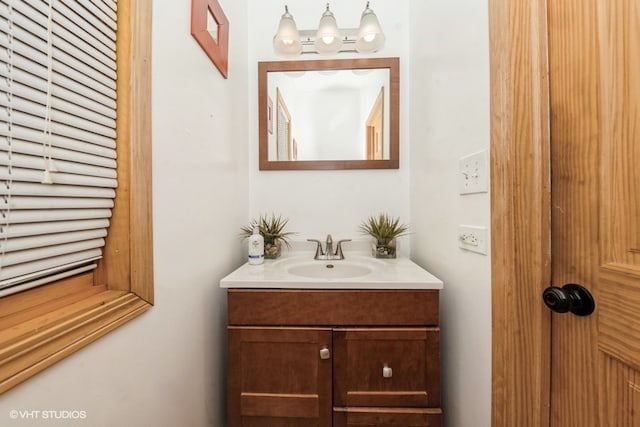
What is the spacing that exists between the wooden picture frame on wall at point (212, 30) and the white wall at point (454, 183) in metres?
0.82

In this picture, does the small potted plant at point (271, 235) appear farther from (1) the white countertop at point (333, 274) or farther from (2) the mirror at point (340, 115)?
(2) the mirror at point (340, 115)

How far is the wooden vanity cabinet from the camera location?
825 mm

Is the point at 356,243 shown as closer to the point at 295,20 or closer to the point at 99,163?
the point at 99,163

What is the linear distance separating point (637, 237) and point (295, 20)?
1541mm

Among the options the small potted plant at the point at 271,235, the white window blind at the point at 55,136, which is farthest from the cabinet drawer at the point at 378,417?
the white window blind at the point at 55,136

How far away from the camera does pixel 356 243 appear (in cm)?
133

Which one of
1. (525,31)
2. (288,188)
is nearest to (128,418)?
(288,188)

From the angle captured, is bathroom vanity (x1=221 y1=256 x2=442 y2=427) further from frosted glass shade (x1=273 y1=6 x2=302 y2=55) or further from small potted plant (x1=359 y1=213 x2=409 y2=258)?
frosted glass shade (x1=273 y1=6 x2=302 y2=55)

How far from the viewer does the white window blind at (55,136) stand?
38cm

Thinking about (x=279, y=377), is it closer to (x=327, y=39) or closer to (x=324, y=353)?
(x=324, y=353)

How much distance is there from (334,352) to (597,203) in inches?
29.4

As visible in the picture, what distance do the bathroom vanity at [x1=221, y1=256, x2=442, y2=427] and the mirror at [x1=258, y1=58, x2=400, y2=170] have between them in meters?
0.68

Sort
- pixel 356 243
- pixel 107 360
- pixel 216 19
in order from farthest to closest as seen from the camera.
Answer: pixel 356 243, pixel 216 19, pixel 107 360

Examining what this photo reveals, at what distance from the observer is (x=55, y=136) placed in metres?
0.44
